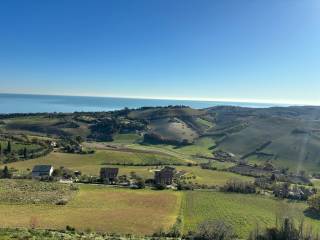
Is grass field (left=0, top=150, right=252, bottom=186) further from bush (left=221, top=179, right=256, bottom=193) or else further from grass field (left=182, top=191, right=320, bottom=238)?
grass field (left=182, top=191, right=320, bottom=238)

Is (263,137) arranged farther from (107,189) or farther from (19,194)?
(19,194)

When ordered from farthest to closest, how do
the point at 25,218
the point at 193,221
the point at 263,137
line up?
the point at 263,137, the point at 193,221, the point at 25,218

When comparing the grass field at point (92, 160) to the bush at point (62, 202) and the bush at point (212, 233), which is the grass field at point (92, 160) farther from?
the bush at point (212, 233)

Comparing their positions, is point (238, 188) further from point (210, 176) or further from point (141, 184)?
point (141, 184)

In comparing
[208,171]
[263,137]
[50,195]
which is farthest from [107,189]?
[263,137]

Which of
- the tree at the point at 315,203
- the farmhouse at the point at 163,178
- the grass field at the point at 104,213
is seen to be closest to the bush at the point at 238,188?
the farmhouse at the point at 163,178

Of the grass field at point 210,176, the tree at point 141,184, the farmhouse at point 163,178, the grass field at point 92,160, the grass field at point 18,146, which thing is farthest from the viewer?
the grass field at point 18,146
